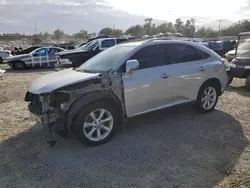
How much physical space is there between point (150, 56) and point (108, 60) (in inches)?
30.8

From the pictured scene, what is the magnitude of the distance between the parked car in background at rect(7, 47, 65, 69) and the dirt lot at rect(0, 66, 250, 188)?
38.5 ft

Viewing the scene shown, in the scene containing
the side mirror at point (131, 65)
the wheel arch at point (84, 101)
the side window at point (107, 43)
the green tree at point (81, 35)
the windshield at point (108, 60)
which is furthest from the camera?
the green tree at point (81, 35)

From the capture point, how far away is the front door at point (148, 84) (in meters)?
4.41

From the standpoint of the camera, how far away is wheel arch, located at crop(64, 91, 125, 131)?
12.7ft

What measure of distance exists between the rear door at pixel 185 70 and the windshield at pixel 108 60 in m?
0.90

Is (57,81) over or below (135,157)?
over

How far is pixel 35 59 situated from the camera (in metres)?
16.6

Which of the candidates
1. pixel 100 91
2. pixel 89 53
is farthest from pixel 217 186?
pixel 89 53

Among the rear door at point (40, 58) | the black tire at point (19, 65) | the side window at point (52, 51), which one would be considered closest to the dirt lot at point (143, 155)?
the black tire at point (19, 65)

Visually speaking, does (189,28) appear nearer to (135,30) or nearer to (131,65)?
(135,30)

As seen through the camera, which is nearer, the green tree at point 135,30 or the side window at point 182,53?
the side window at point 182,53

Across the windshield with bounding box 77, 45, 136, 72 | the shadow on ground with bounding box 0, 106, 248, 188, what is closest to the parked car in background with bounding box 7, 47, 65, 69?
the shadow on ground with bounding box 0, 106, 248, 188

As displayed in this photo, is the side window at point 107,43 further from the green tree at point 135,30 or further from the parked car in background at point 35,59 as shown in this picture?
the green tree at point 135,30

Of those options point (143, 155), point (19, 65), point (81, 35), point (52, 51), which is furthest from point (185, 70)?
point (81, 35)
